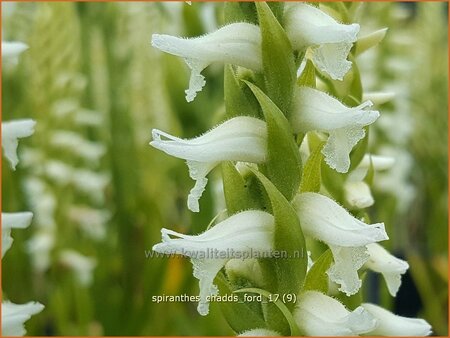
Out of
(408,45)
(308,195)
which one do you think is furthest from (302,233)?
(408,45)

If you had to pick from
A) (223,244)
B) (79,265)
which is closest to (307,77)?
(223,244)

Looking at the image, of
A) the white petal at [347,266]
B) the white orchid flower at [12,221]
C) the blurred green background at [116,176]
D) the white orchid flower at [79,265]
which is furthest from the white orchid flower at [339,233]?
the white orchid flower at [79,265]

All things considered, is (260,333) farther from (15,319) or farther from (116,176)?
(116,176)

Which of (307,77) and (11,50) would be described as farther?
(11,50)

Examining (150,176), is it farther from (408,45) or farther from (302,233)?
(302,233)

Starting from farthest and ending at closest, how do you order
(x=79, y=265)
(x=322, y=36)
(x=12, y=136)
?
(x=79, y=265) → (x=12, y=136) → (x=322, y=36)

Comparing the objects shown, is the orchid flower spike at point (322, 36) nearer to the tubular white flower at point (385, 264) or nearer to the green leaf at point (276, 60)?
the green leaf at point (276, 60)
